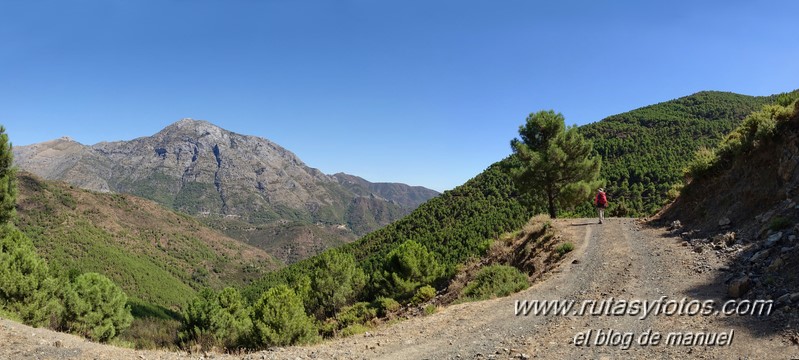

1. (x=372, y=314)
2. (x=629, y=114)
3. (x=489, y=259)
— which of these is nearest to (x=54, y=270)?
(x=372, y=314)

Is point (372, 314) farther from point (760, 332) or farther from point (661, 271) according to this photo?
point (760, 332)

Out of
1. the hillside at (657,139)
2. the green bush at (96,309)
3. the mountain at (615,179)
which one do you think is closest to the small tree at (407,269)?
the mountain at (615,179)

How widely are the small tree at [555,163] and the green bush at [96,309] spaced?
34768 mm

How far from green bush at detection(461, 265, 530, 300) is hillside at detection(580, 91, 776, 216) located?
127 feet

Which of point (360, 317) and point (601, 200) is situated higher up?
point (601, 200)

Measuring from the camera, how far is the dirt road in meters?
7.18

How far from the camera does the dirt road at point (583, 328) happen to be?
718 centimetres

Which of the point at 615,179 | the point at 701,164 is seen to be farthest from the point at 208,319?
the point at 615,179

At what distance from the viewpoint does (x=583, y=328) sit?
8688 millimetres

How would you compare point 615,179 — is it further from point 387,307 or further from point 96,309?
point 96,309

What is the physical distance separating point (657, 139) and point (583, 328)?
93555 millimetres

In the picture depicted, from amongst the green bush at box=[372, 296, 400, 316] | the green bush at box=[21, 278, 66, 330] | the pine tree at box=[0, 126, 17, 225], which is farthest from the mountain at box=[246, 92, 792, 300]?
the pine tree at box=[0, 126, 17, 225]

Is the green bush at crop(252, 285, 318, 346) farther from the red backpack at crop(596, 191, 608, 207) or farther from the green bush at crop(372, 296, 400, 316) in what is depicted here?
the red backpack at crop(596, 191, 608, 207)

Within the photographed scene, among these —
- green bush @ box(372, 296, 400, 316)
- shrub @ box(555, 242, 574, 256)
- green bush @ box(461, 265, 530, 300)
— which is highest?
shrub @ box(555, 242, 574, 256)
